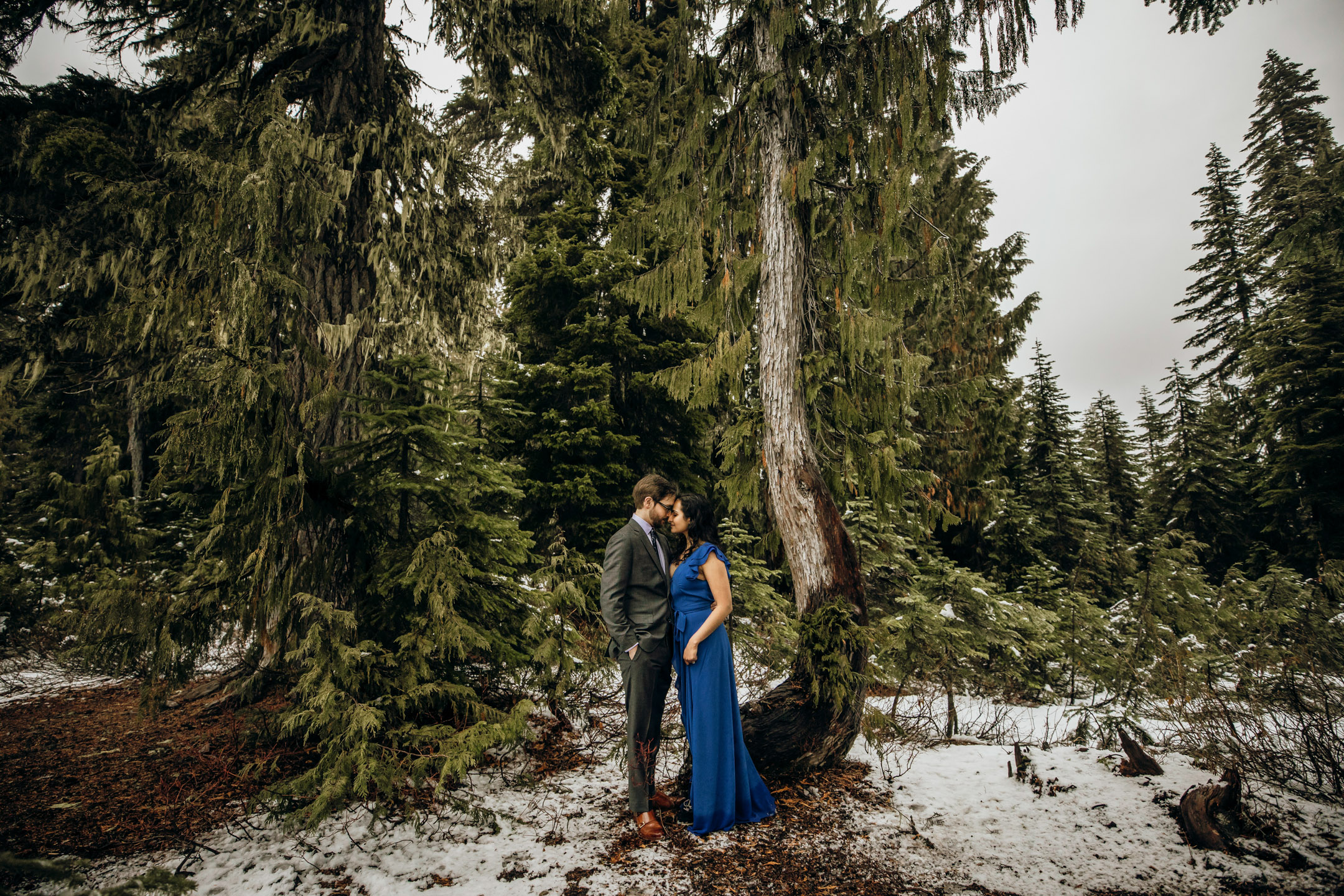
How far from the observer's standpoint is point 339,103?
5688 millimetres

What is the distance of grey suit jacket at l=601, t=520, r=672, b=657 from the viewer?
3688 millimetres

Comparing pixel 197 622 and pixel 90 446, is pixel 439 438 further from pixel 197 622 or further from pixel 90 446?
pixel 90 446

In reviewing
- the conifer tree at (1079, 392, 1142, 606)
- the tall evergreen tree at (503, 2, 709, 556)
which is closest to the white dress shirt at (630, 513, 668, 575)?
the tall evergreen tree at (503, 2, 709, 556)

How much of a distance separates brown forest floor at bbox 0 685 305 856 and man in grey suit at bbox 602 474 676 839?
2332 millimetres

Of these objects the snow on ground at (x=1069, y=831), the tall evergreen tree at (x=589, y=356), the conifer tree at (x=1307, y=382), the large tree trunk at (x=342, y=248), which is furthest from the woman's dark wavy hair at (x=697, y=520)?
the conifer tree at (x=1307, y=382)

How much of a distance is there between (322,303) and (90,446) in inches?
558

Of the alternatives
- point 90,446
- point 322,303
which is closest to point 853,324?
point 322,303

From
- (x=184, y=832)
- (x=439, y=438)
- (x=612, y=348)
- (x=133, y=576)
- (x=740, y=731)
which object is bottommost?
(x=184, y=832)

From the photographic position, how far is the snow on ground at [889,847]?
3070 millimetres

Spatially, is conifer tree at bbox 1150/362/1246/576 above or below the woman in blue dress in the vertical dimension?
above

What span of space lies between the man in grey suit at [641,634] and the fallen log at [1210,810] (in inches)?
129

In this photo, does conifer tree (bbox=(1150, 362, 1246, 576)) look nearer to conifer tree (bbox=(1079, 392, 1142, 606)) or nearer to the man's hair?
conifer tree (bbox=(1079, 392, 1142, 606))

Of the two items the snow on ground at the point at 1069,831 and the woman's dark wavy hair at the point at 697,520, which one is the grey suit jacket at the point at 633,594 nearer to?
the woman's dark wavy hair at the point at 697,520

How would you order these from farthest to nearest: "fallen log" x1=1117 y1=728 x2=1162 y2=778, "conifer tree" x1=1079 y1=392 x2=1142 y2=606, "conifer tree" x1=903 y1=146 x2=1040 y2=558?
1. "conifer tree" x1=1079 y1=392 x2=1142 y2=606
2. "conifer tree" x1=903 y1=146 x2=1040 y2=558
3. "fallen log" x1=1117 y1=728 x2=1162 y2=778
